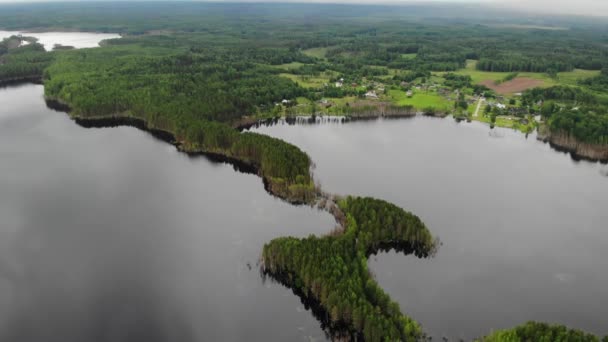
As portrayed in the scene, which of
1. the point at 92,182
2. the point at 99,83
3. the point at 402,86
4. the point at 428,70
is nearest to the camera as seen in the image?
the point at 92,182

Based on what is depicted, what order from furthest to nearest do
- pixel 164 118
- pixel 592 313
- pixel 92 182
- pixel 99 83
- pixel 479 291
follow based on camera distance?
pixel 99 83 → pixel 164 118 → pixel 92 182 → pixel 479 291 → pixel 592 313

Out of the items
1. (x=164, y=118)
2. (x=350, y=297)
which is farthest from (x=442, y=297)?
(x=164, y=118)

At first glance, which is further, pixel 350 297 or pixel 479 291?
pixel 479 291

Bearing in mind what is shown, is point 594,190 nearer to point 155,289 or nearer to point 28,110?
point 155,289

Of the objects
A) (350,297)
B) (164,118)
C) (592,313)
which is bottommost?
(592,313)

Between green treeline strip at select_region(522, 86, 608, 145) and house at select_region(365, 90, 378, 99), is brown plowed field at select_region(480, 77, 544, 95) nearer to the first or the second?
green treeline strip at select_region(522, 86, 608, 145)

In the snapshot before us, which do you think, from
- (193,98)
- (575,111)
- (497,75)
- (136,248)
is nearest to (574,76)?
(497,75)

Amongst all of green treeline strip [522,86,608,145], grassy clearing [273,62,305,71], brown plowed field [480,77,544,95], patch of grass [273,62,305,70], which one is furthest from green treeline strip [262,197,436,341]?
patch of grass [273,62,305,70]
